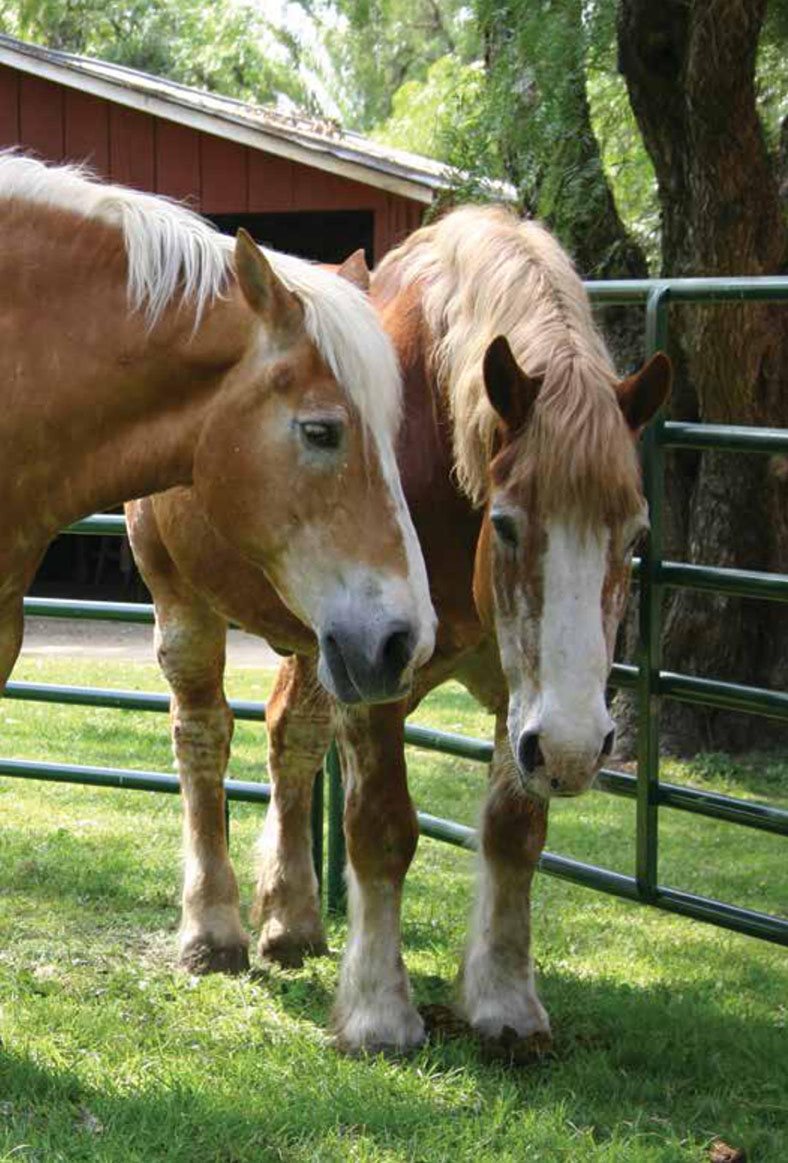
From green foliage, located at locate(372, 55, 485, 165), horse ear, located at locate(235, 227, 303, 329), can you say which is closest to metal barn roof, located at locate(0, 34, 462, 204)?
green foliage, located at locate(372, 55, 485, 165)

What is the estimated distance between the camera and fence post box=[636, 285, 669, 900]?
4086mm

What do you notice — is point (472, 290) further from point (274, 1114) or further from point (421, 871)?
point (421, 871)

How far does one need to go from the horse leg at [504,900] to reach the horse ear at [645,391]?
0.91 meters

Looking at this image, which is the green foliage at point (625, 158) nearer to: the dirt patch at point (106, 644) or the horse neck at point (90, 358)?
the dirt patch at point (106, 644)

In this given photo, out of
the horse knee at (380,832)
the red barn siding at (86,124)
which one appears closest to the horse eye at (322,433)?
the horse knee at (380,832)

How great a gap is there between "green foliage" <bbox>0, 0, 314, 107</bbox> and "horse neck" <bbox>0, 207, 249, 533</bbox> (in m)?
24.7

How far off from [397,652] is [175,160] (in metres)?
11.0

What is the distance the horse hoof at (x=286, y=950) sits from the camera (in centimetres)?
461

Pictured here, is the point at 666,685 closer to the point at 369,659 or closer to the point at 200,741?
the point at 369,659

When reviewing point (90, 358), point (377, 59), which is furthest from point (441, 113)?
point (377, 59)

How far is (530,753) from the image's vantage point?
3250 millimetres

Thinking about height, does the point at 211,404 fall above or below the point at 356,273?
below

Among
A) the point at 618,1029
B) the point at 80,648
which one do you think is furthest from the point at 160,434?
the point at 80,648

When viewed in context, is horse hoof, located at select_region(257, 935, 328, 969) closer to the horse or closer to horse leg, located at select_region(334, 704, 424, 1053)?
the horse
